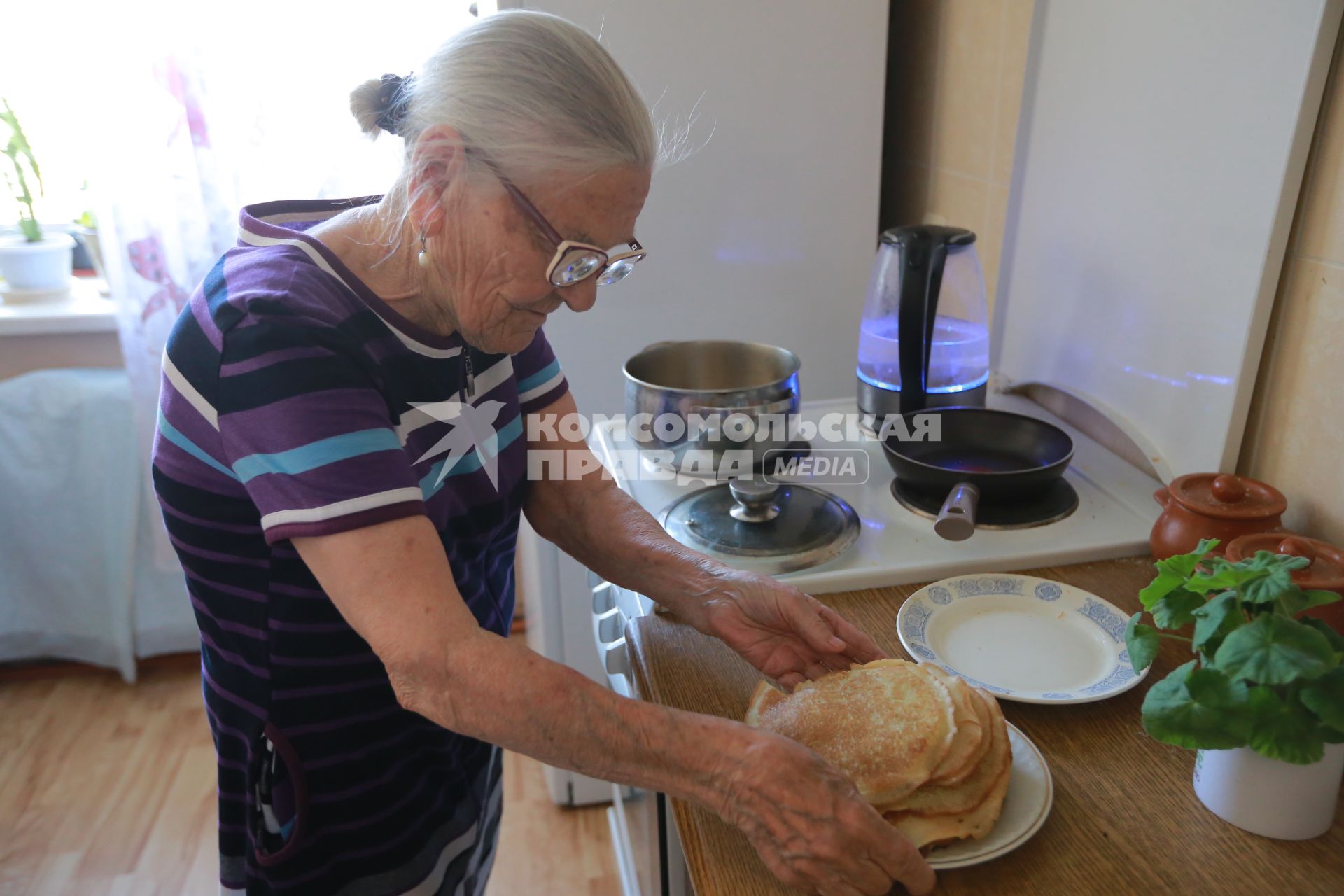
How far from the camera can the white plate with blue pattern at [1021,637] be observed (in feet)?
2.93

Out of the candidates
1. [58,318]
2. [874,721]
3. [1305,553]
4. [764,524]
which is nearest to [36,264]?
[58,318]

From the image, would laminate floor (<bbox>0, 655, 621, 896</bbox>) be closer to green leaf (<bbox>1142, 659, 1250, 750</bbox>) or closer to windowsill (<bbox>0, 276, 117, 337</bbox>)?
windowsill (<bbox>0, 276, 117, 337</bbox>)

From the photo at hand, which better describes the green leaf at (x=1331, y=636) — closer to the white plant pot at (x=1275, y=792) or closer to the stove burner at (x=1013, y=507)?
the white plant pot at (x=1275, y=792)

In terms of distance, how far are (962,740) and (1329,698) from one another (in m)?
0.25

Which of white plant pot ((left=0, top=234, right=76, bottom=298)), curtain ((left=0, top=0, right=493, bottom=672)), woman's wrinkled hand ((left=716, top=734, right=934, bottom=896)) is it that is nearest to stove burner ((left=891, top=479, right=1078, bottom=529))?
woman's wrinkled hand ((left=716, top=734, right=934, bottom=896))

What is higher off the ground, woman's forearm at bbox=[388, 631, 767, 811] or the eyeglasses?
the eyeglasses

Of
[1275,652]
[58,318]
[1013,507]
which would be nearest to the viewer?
[1275,652]

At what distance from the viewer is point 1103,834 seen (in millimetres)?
724

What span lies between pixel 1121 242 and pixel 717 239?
0.67 metres

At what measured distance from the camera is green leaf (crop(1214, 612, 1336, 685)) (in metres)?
0.62

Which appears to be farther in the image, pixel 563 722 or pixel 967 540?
pixel 967 540

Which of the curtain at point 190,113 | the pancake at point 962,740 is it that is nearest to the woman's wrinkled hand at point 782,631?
the pancake at point 962,740

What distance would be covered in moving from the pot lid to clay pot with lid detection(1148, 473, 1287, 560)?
33 centimetres
